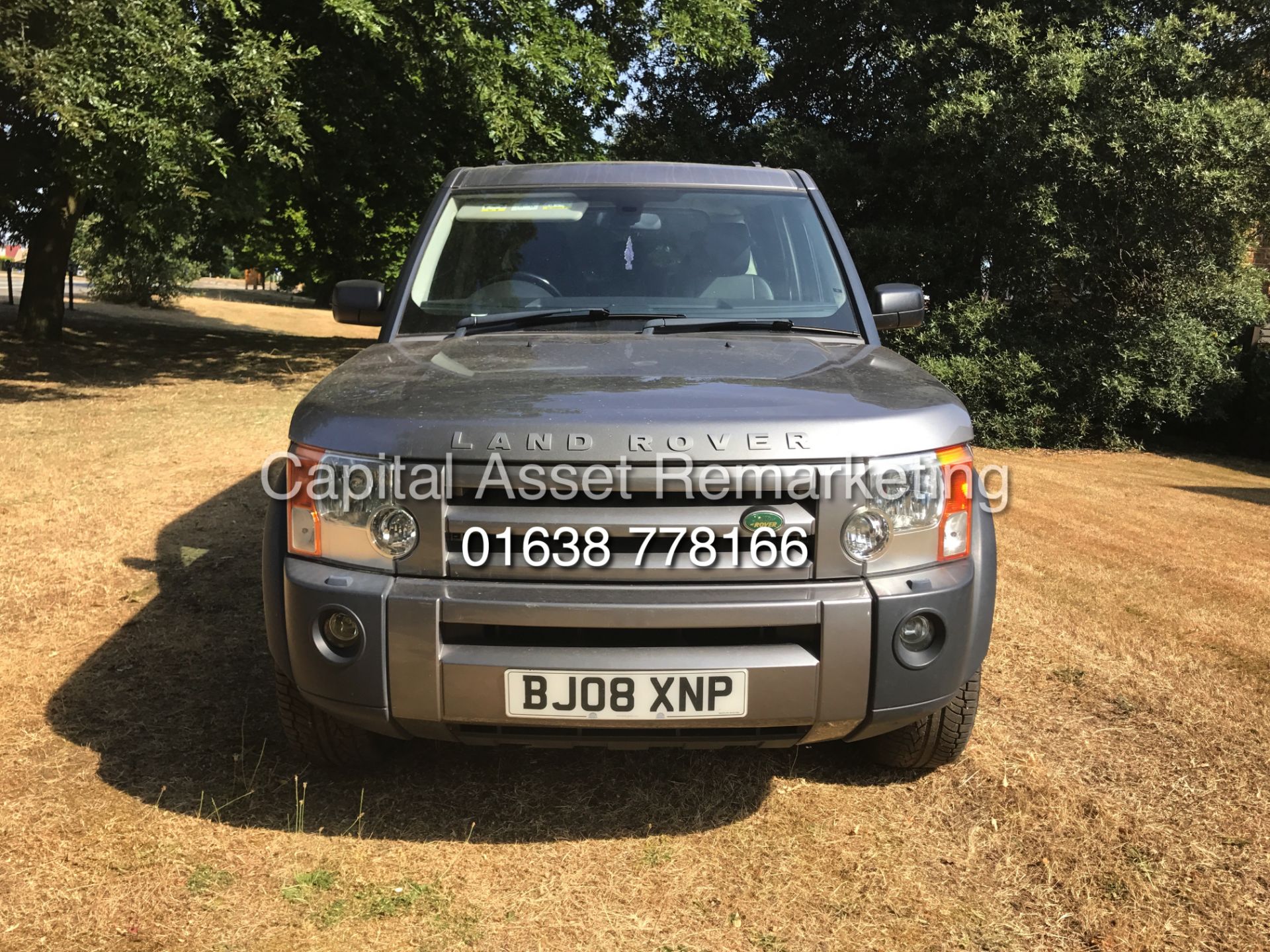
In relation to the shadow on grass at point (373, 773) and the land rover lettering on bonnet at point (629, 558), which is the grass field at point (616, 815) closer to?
the shadow on grass at point (373, 773)

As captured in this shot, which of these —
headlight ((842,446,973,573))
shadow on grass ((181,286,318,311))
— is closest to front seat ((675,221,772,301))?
headlight ((842,446,973,573))

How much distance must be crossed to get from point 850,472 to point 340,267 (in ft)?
59.6

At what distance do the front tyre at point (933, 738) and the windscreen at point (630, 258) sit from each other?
1.36 meters

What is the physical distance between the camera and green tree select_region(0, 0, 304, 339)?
934 centimetres

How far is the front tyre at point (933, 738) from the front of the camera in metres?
3.17

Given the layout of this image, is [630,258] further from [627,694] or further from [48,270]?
[48,270]

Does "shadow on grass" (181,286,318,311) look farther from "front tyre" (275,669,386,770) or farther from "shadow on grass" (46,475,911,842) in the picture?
"front tyre" (275,669,386,770)

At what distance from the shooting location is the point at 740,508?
261cm

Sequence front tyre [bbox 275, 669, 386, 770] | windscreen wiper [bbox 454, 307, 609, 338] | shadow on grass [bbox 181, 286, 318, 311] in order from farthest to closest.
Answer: shadow on grass [bbox 181, 286, 318, 311] → windscreen wiper [bbox 454, 307, 609, 338] → front tyre [bbox 275, 669, 386, 770]

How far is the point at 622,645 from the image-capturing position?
2.64 m

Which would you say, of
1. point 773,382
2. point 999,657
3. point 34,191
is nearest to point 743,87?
point 34,191

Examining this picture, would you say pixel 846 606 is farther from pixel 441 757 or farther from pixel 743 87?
pixel 743 87

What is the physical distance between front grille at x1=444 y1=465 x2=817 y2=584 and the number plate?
23 centimetres

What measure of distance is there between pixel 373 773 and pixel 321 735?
30 centimetres
